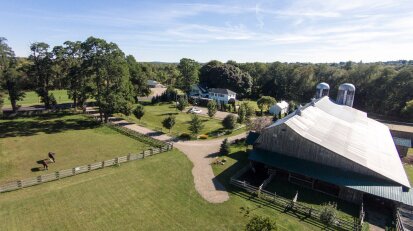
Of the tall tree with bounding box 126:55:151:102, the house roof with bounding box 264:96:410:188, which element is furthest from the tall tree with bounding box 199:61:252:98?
the house roof with bounding box 264:96:410:188

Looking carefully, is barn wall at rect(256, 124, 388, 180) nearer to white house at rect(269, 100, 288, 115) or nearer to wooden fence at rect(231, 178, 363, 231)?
wooden fence at rect(231, 178, 363, 231)

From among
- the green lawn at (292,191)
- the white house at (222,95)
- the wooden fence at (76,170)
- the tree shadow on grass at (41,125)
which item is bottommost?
the green lawn at (292,191)

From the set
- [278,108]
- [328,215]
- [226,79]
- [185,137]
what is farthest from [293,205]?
[226,79]

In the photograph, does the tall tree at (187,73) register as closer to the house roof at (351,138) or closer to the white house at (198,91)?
the white house at (198,91)

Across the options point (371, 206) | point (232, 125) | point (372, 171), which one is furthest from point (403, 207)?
point (232, 125)

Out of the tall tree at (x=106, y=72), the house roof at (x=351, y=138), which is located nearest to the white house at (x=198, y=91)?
the tall tree at (x=106, y=72)

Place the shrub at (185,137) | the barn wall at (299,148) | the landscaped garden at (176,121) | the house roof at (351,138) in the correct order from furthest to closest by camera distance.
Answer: the landscaped garden at (176,121), the shrub at (185,137), the house roof at (351,138), the barn wall at (299,148)

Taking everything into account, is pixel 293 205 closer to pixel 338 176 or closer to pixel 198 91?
pixel 338 176
